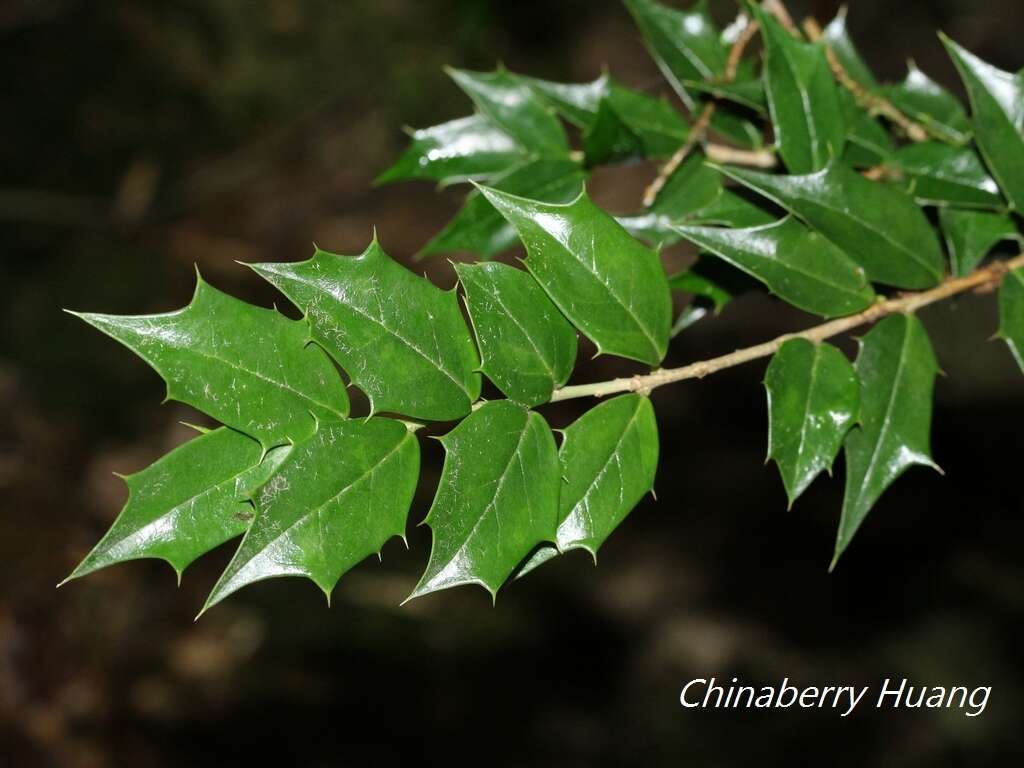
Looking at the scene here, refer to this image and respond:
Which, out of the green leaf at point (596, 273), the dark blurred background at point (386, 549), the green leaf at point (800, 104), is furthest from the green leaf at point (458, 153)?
the dark blurred background at point (386, 549)

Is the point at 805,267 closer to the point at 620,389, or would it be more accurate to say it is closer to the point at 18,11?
the point at 620,389

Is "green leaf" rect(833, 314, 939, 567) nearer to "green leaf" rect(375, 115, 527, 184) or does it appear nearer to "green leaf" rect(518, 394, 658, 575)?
"green leaf" rect(518, 394, 658, 575)

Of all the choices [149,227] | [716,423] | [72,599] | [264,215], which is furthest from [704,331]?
[72,599]

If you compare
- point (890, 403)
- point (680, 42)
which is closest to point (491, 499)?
point (890, 403)

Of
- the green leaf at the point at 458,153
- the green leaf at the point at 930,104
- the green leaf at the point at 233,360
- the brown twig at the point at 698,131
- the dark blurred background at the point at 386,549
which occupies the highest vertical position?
the green leaf at the point at 930,104

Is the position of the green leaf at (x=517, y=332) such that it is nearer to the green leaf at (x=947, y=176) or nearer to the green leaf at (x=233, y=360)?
the green leaf at (x=233, y=360)

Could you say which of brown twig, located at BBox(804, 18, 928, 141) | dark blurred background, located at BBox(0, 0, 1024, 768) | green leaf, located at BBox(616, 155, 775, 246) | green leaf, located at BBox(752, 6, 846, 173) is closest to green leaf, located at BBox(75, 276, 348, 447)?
green leaf, located at BBox(616, 155, 775, 246)

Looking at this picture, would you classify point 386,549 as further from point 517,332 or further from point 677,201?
point 517,332
